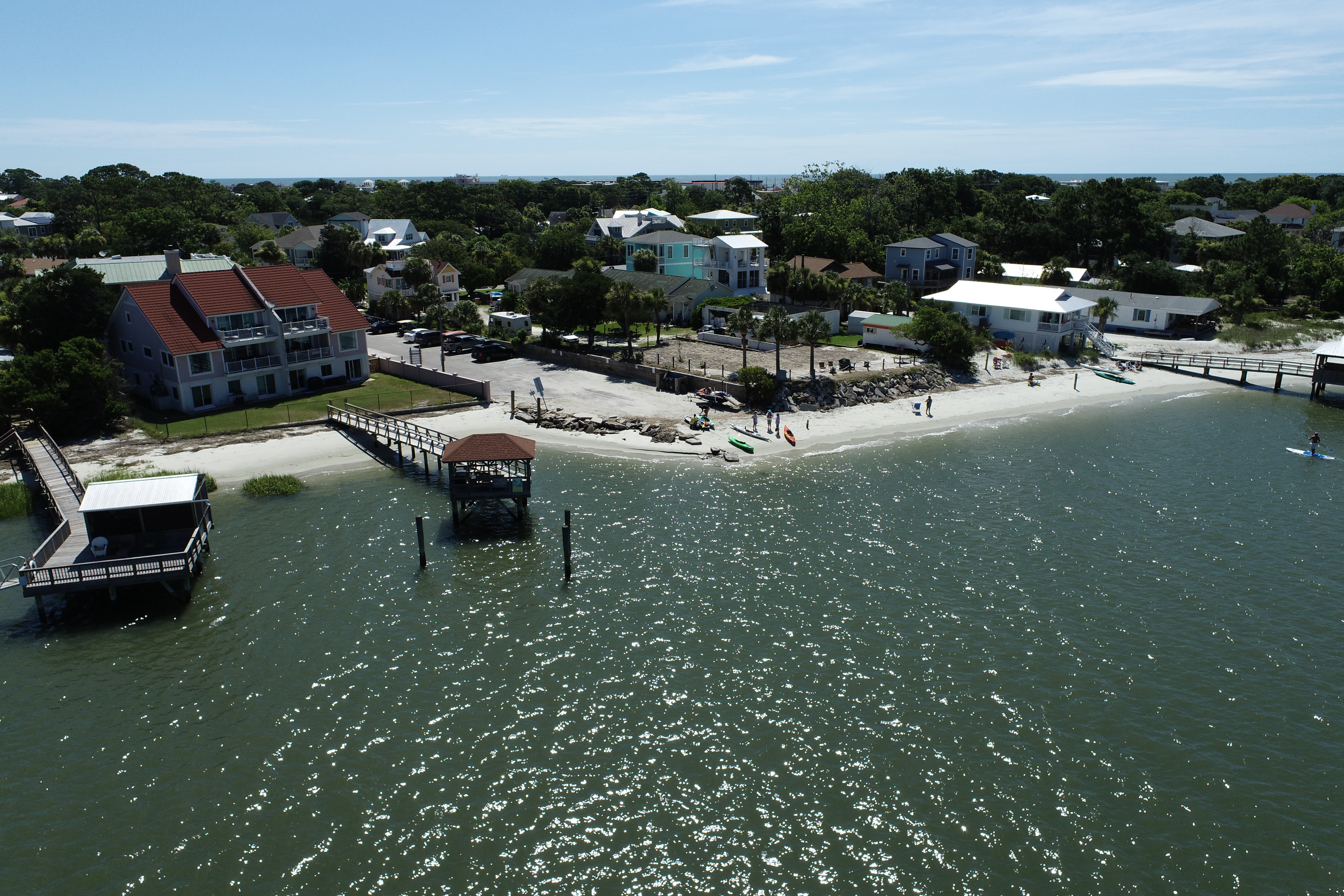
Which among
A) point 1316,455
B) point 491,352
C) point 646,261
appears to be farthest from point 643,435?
point 646,261

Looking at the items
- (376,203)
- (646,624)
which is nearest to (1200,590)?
(646,624)

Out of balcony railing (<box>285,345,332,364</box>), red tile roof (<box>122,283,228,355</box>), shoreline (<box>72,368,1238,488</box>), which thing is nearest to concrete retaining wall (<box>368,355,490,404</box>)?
shoreline (<box>72,368,1238,488</box>)

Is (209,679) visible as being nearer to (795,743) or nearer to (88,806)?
(88,806)

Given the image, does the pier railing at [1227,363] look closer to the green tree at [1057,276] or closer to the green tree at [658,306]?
the green tree at [1057,276]

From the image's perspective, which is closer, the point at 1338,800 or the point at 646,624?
the point at 1338,800

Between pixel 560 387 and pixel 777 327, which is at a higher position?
pixel 777 327

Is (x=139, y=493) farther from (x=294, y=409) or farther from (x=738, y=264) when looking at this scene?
(x=738, y=264)

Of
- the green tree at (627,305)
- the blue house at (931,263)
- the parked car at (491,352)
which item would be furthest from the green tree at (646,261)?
the parked car at (491,352)
